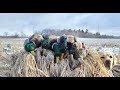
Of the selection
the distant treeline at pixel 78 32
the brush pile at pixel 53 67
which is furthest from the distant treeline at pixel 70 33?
the brush pile at pixel 53 67

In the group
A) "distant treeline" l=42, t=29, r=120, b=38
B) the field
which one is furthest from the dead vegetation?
"distant treeline" l=42, t=29, r=120, b=38

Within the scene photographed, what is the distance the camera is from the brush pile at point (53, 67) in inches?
121

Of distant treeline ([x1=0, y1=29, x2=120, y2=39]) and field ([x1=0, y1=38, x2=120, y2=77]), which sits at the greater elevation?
distant treeline ([x1=0, y1=29, x2=120, y2=39])

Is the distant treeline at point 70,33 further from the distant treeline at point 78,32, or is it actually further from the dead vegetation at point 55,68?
the dead vegetation at point 55,68

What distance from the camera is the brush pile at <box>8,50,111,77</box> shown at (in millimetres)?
3062

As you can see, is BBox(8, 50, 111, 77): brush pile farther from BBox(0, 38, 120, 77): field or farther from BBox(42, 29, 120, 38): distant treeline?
BBox(42, 29, 120, 38): distant treeline

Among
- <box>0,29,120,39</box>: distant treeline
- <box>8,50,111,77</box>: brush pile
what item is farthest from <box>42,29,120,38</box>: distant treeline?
<box>8,50,111,77</box>: brush pile

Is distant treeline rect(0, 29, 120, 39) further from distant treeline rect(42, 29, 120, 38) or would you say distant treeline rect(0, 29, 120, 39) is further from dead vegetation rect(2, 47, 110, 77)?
dead vegetation rect(2, 47, 110, 77)

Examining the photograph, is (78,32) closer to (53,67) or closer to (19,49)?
(53,67)

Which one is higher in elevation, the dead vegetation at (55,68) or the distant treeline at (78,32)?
the distant treeline at (78,32)
